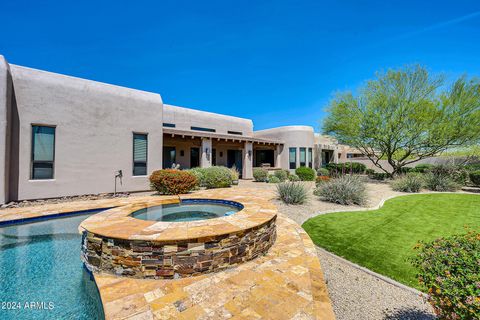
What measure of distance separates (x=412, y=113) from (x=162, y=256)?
63.5 ft

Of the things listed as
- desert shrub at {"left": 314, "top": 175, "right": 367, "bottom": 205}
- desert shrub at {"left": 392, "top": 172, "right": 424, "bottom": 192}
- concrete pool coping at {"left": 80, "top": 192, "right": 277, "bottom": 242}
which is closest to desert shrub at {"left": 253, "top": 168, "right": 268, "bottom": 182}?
desert shrub at {"left": 314, "top": 175, "right": 367, "bottom": 205}

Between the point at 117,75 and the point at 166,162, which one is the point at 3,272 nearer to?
the point at 166,162

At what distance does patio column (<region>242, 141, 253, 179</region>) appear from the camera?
54.9 ft

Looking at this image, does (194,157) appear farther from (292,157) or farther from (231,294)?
(231,294)

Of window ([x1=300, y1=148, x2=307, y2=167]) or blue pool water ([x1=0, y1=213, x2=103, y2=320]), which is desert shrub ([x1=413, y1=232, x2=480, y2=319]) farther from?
window ([x1=300, y1=148, x2=307, y2=167])

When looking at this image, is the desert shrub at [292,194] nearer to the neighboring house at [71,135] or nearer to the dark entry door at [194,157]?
the neighboring house at [71,135]

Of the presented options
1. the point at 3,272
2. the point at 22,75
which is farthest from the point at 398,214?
the point at 22,75

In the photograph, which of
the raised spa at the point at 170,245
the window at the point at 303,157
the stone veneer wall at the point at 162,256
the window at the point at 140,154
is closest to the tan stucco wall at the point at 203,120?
the window at the point at 303,157

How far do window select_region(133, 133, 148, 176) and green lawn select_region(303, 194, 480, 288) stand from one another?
347 inches

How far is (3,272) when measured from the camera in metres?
3.34

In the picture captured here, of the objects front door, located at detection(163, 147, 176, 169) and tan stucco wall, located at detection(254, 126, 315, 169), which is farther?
tan stucco wall, located at detection(254, 126, 315, 169)

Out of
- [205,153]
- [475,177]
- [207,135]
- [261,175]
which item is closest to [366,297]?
[205,153]

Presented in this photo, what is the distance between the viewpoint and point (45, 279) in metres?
3.14

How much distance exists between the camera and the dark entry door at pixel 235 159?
19.0 meters
